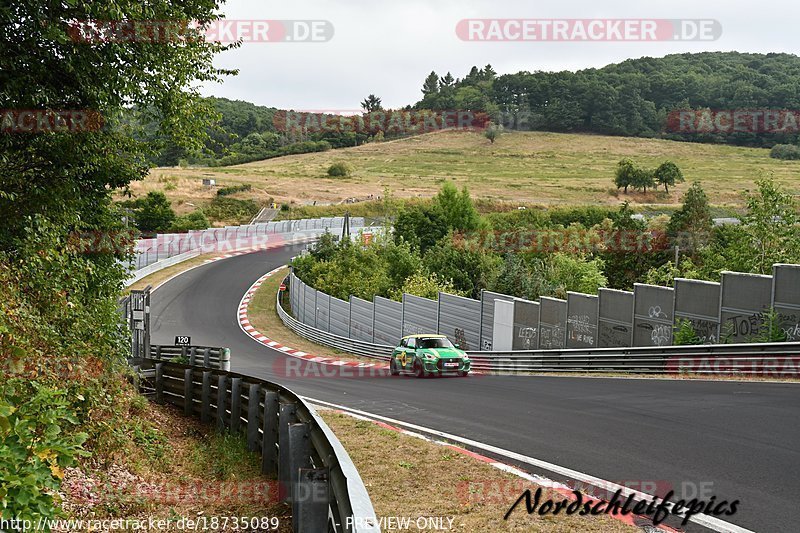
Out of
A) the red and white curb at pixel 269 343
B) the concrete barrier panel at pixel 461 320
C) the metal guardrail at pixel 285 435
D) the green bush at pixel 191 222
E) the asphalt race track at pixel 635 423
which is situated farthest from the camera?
the green bush at pixel 191 222

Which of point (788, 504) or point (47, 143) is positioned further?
point (47, 143)

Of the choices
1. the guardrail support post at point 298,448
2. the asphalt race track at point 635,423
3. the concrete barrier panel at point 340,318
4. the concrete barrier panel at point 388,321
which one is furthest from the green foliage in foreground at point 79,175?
the concrete barrier panel at point 340,318

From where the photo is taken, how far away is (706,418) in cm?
1237

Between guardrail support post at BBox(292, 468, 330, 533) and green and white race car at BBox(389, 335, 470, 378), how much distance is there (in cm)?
1859

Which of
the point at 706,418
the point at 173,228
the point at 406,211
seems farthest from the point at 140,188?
the point at 706,418

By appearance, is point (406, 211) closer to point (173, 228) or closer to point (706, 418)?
point (173, 228)

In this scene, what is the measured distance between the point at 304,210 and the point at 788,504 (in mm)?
96730

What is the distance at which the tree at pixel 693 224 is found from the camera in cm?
5734

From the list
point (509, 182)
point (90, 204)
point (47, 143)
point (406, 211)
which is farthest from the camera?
point (509, 182)

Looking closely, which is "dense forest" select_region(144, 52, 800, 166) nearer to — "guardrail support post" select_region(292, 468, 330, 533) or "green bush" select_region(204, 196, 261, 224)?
"green bush" select_region(204, 196, 261, 224)

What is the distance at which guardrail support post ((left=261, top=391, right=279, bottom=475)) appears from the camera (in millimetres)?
10547

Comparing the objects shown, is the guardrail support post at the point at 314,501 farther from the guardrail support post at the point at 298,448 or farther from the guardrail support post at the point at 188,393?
the guardrail support post at the point at 188,393

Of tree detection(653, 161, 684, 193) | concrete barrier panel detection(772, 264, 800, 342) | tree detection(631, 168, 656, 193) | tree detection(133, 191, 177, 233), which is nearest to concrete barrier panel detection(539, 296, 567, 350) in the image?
concrete barrier panel detection(772, 264, 800, 342)

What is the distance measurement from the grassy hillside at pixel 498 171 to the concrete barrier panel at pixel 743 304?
8306 cm
